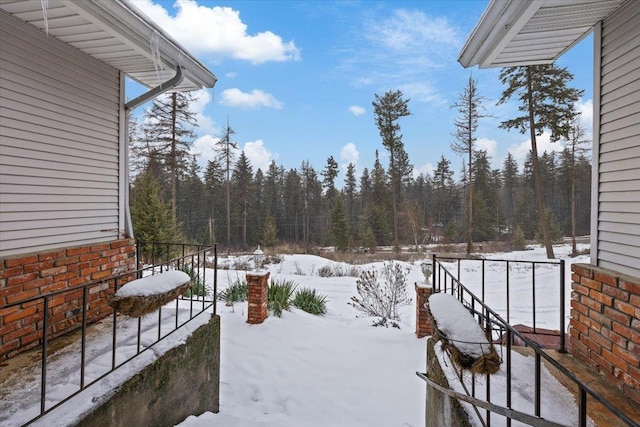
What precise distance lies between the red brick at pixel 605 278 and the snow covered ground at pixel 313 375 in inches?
37.2

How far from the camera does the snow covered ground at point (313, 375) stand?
303 centimetres

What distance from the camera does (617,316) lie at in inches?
89.5

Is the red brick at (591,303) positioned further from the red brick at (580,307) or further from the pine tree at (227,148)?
the pine tree at (227,148)

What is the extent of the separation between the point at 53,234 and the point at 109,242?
0.64m

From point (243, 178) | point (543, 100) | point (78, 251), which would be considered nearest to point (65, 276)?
point (78, 251)

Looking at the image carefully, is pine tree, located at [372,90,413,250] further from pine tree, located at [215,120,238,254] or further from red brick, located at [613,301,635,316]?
red brick, located at [613,301,635,316]

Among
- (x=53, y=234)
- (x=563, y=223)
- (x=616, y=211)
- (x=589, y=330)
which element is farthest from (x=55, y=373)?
(x=563, y=223)

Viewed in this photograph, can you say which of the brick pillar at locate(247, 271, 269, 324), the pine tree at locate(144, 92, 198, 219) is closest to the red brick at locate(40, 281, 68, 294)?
the brick pillar at locate(247, 271, 269, 324)

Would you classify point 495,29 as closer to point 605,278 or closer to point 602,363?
point 605,278

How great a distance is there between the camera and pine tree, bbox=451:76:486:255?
51.9 ft

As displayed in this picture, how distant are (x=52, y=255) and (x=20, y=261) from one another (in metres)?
0.27

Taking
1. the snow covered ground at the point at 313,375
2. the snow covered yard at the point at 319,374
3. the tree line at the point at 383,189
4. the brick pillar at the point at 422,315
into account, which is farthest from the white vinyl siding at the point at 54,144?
the tree line at the point at 383,189

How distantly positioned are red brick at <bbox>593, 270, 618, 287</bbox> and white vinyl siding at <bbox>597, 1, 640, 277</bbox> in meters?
0.09

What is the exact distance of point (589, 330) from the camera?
101 inches
